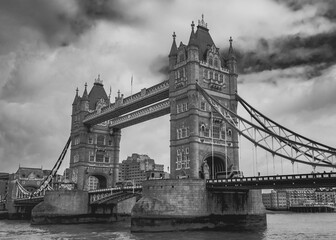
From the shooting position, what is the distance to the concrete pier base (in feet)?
156

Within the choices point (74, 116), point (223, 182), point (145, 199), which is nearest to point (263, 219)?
point (223, 182)

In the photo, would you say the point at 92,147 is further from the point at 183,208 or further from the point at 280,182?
the point at 280,182

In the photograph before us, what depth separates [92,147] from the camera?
84.3m

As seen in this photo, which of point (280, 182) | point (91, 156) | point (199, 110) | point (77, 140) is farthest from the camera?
point (77, 140)

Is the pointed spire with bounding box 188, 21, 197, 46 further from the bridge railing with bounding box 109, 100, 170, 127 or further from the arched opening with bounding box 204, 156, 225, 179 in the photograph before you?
the arched opening with bounding box 204, 156, 225, 179

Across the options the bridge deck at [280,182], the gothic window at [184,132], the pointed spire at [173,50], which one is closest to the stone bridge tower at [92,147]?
the pointed spire at [173,50]

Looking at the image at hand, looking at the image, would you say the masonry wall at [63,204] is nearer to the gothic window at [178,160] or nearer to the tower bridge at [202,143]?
the tower bridge at [202,143]

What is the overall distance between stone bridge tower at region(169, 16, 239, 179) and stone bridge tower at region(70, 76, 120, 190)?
88.9ft

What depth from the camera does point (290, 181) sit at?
141 feet

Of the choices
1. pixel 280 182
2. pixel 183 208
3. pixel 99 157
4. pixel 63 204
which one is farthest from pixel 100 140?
pixel 280 182

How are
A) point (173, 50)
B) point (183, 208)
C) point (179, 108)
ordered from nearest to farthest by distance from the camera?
point (183, 208) < point (179, 108) < point (173, 50)

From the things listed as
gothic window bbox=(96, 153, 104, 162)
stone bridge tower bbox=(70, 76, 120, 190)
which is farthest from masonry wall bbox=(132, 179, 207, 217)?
gothic window bbox=(96, 153, 104, 162)

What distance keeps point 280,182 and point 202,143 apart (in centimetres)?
1490

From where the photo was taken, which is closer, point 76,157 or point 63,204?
point 63,204
